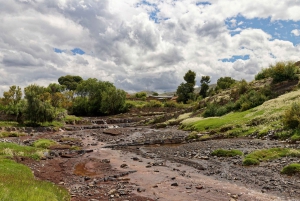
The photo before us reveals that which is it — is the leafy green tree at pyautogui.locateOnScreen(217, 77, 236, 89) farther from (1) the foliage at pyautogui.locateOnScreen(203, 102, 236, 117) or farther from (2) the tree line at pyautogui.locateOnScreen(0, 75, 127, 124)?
(1) the foliage at pyautogui.locateOnScreen(203, 102, 236, 117)

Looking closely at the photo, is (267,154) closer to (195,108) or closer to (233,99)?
(233,99)

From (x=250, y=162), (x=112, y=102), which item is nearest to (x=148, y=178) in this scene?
(x=250, y=162)

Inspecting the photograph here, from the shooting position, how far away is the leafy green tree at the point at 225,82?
12825 centimetres

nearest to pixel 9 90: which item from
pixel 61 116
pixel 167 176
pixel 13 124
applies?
pixel 61 116

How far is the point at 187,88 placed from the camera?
135m

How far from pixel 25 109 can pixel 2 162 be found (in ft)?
161


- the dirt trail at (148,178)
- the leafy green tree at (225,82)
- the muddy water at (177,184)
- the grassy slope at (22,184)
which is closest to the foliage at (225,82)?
the leafy green tree at (225,82)

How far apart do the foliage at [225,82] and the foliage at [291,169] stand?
109880mm

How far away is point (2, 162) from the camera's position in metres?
21.0

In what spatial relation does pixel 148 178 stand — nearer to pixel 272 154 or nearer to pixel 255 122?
pixel 272 154

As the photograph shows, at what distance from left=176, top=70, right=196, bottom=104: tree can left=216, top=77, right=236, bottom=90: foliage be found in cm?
1327

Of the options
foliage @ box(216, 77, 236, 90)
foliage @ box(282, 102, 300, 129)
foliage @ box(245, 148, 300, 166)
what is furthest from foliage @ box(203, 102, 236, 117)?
foliage @ box(216, 77, 236, 90)

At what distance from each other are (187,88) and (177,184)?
387 ft

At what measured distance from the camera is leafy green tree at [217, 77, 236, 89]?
12825cm
